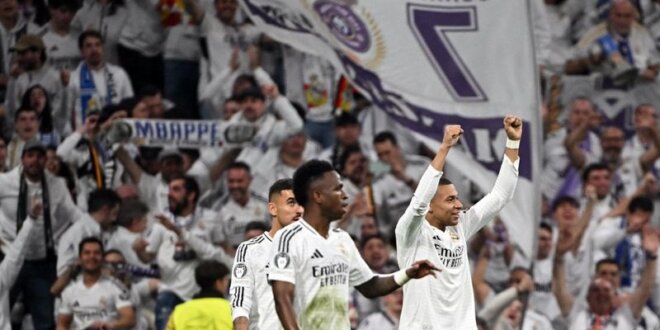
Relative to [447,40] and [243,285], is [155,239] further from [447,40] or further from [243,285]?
[243,285]

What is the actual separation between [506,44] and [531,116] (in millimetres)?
616

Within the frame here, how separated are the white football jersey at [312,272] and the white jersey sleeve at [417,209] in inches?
45.7

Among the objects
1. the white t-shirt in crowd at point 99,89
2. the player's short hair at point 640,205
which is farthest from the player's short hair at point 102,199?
the player's short hair at point 640,205

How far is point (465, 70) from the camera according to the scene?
16328mm

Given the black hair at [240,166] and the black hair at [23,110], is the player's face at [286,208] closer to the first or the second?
the black hair at [240,166]

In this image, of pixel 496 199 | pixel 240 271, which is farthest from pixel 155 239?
pixel 496 199

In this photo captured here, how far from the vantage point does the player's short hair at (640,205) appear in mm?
18938

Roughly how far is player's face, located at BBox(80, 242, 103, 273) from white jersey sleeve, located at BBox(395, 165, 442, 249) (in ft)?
15.3

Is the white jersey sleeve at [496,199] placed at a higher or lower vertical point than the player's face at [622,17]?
lower

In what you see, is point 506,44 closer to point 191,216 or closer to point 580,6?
point 191,216

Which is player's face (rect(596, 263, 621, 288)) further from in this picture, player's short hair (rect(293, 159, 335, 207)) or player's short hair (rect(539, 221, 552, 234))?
player's short hair (rect(293, 159, 335, 207))

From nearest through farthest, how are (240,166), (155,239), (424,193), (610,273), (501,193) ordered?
(424,193) < (501,193) < (155,239) < (610,273) < (240,166)

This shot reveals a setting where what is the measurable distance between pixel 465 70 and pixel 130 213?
3.47 metres

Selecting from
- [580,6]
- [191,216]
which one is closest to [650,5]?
[580,6]
